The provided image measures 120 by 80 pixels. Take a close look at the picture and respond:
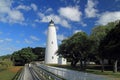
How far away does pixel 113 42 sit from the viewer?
4234 centimetres

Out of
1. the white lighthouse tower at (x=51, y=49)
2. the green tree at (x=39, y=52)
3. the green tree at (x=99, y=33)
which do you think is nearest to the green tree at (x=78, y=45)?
the green tree at (x=99, y=33)

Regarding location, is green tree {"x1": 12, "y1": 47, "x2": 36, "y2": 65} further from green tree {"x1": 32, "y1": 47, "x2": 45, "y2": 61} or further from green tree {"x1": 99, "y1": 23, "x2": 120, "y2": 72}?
green tree {"x1": 99, "y1": 23, "x2": 120, "y2": 72}

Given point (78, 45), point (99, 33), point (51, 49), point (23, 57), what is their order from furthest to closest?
1. point (23, 57)
2. point (51, 49)
3. point (78, 45)
4. point (99, 33)

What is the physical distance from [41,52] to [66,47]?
3301 inches

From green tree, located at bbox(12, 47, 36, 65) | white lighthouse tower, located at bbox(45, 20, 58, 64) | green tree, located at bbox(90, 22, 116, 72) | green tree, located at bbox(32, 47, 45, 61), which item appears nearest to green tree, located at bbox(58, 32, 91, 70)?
green tree, located at bbox(90, 22, 116, 72)

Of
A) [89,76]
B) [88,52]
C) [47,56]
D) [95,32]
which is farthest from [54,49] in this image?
[89,76]

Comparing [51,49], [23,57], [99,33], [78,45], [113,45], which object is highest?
[51,49]

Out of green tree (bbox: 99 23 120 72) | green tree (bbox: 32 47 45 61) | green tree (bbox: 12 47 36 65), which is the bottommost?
green tree (bbox: 99 23 120 72)

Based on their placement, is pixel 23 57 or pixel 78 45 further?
pixel 23 57

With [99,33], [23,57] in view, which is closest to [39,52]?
[23,57]

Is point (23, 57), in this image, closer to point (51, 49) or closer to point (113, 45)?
point (51, 49)

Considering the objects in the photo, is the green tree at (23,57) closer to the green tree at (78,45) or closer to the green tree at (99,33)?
the green tree at (78,45)

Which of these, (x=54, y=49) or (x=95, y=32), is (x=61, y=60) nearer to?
(x=54, y=49)

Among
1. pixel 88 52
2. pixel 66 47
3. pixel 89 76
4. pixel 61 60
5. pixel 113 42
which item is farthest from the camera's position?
pixel 61 60
